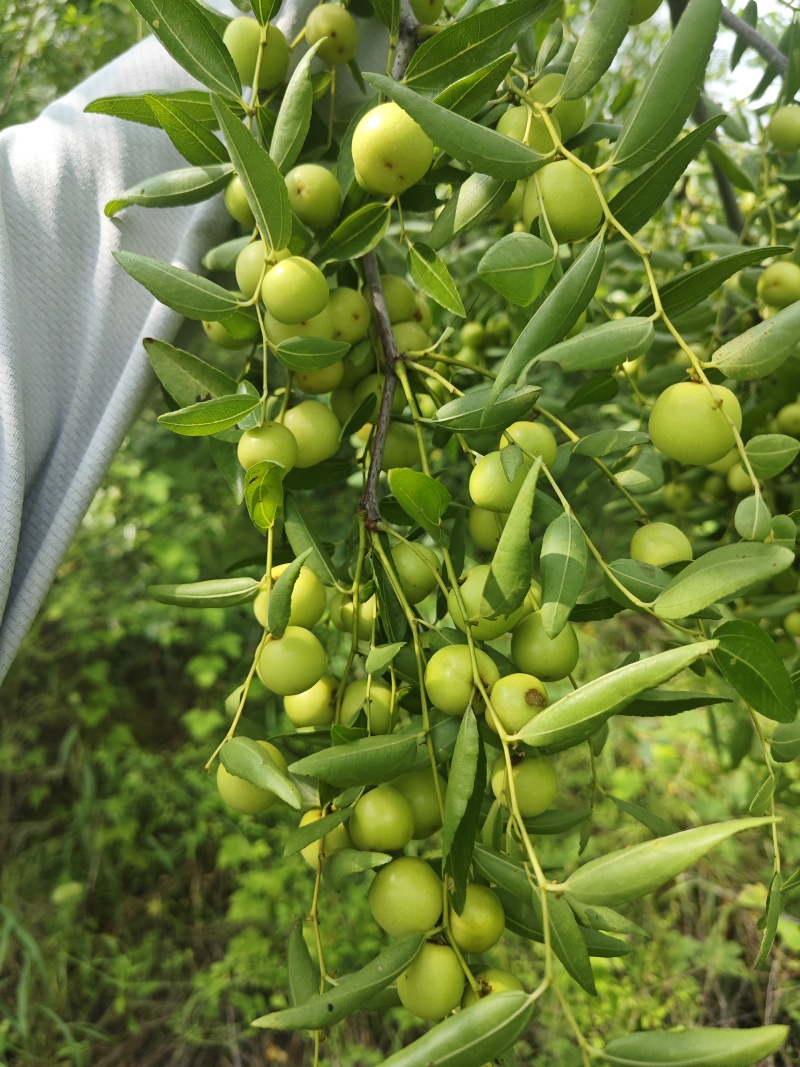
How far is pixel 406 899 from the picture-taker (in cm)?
42

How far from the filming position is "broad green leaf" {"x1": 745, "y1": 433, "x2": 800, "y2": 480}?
41 centimetres

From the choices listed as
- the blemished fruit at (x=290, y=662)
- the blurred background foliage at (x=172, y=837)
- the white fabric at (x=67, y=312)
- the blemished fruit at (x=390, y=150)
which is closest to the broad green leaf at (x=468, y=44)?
the blemished fruit at (x=390, y=150)

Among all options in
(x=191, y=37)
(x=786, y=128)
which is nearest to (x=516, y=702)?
(x=191, y=37)

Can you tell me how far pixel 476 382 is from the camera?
83 centimetres

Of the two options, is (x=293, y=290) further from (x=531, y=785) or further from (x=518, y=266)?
(x=531, y=785)

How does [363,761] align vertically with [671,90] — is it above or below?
below

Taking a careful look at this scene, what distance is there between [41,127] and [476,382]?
49 cm

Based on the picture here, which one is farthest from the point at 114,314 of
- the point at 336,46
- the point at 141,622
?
the point at 141,622

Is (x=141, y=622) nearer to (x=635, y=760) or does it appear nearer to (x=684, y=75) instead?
(x=635, y=760)

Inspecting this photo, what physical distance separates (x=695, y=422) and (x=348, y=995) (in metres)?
0.36

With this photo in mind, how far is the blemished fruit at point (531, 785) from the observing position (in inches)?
16.8

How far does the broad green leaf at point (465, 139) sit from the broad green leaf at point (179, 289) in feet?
0.52

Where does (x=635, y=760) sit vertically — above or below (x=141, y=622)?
below

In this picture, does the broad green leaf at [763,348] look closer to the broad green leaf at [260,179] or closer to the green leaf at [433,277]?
the green leaf at [433,277]
